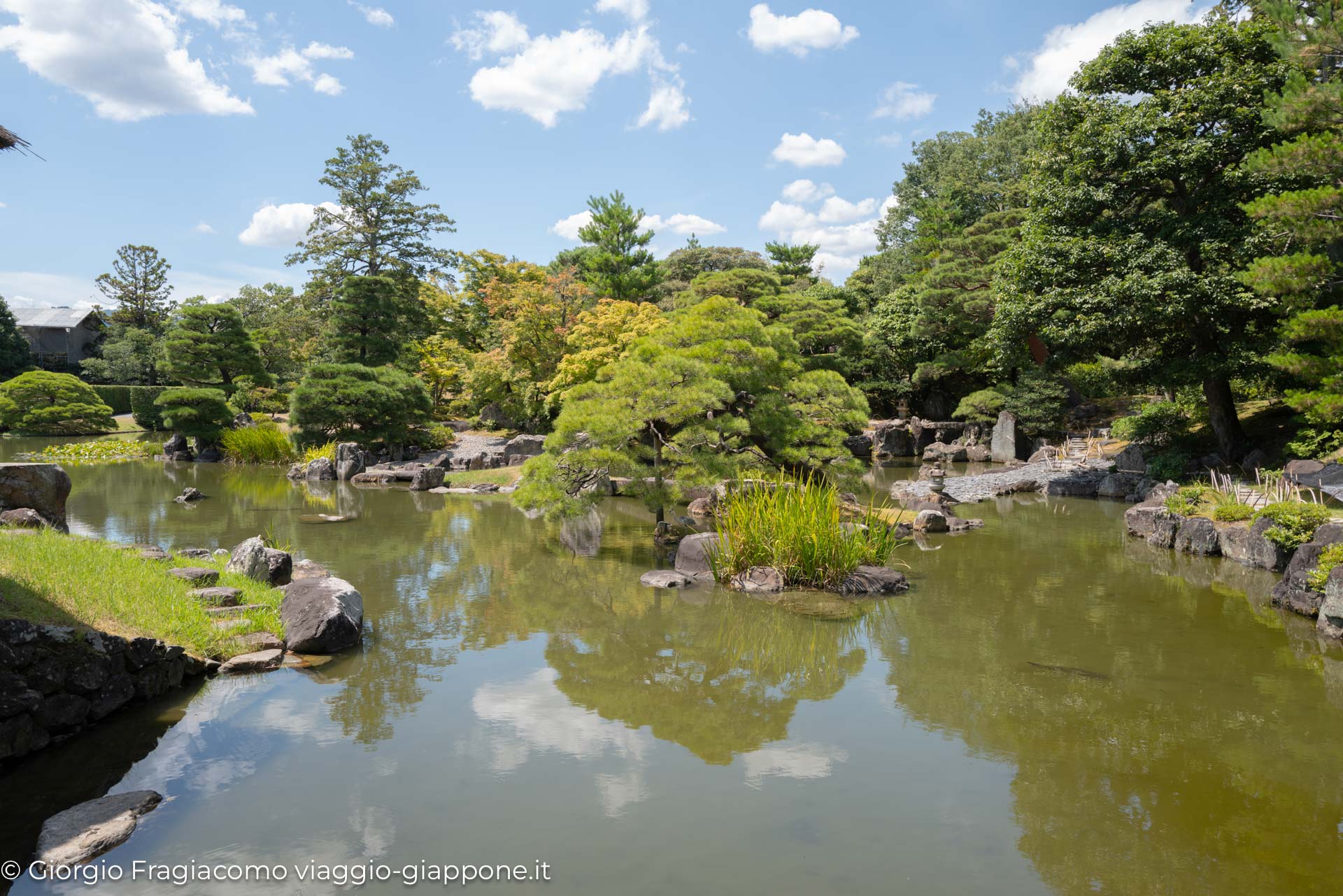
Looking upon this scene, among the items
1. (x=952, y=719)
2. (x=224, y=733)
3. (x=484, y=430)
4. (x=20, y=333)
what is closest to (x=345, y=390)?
(x=484, y=430)

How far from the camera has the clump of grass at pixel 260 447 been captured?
20.5m

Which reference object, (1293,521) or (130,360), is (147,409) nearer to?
(130,360)

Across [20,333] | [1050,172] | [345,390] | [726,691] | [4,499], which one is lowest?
[726,691]

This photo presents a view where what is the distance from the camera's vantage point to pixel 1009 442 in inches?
819

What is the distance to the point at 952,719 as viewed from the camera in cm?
492

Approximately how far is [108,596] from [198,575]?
1.54m

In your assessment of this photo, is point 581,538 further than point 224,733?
Yes

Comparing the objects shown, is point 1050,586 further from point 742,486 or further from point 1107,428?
point 1107,428

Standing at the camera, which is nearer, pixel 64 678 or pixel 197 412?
pixel 64 678

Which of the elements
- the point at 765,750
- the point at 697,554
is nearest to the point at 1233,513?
the point at 697,554

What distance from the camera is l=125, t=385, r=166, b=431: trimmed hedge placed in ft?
90.0

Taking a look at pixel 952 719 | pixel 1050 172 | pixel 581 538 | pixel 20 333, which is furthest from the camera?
pixel 20 333

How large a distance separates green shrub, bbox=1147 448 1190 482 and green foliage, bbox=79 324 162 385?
35.0 metres

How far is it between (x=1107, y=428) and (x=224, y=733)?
74.6ft
